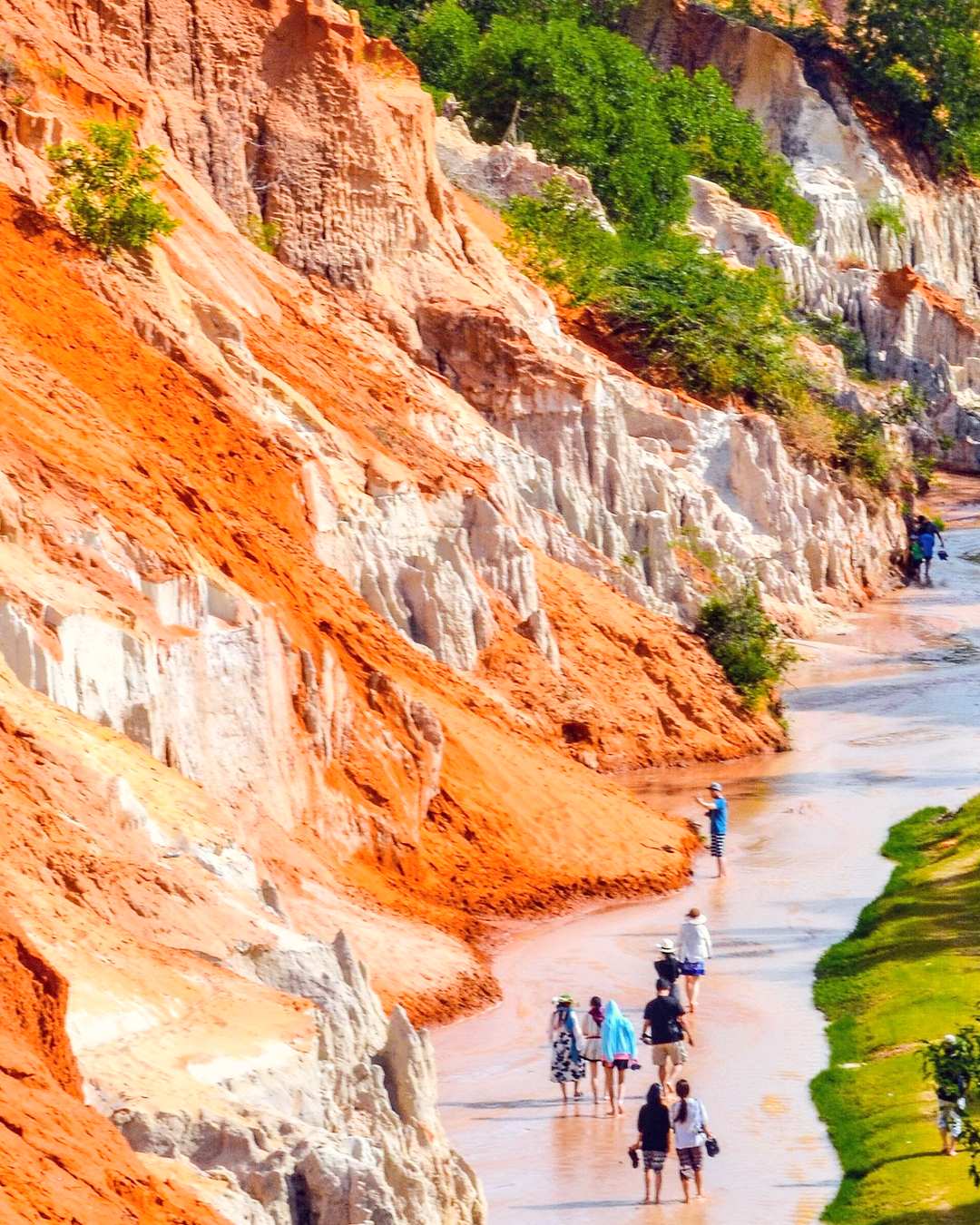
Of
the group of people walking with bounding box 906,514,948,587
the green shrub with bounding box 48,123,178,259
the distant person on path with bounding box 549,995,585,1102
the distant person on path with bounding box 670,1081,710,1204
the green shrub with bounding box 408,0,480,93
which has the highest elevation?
the green shrub with bounding box 408,0,480,93

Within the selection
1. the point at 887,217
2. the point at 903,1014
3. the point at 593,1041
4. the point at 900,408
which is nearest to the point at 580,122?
the point at 900,408

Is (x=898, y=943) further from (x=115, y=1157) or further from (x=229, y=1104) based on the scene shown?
(x=115, y=1157)

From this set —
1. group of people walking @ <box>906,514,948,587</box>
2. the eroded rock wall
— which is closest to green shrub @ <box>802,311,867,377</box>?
the eroded rock wall

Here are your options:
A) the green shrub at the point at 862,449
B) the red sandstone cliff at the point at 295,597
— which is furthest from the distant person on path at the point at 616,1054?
the green shrub at the point at 862,449

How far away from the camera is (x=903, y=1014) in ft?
68.2

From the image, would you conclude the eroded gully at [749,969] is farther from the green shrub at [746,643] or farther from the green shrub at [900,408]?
the green shrub at [900,408]

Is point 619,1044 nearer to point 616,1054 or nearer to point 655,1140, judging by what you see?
point 616,1054

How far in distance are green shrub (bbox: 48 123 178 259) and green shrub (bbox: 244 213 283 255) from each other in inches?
233

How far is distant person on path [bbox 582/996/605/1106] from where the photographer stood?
1886cm

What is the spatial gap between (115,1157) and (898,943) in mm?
12719

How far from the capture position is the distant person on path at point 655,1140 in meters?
16.2

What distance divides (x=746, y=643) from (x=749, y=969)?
13021 mm

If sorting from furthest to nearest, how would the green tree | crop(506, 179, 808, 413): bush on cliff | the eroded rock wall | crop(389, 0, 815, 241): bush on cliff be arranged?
the eroded rock wall, crop(389, 0, 815, 241): bush on cliff, the green tree, crop(506, 179, 808, 413): bush on cliff

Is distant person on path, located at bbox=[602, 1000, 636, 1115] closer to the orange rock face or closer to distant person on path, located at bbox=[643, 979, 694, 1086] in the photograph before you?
distant person on path, located at bbox=[643, 979, 694, 1086]
